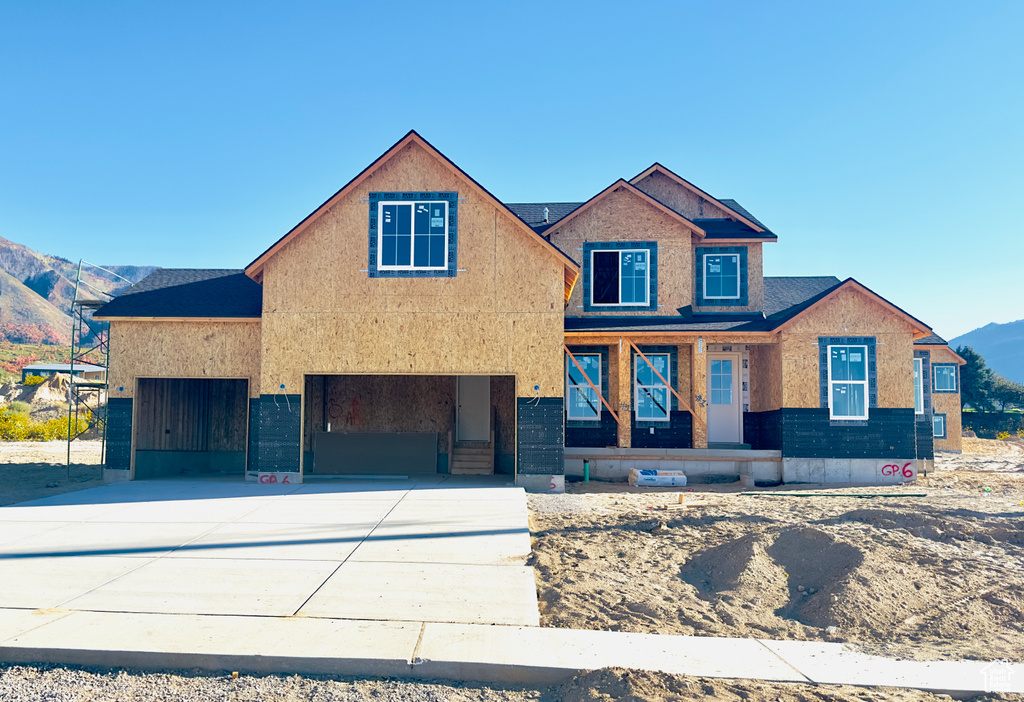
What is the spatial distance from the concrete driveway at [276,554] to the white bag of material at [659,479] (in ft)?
12.3

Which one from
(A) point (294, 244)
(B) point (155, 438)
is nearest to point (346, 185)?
(A) point (294, 244)

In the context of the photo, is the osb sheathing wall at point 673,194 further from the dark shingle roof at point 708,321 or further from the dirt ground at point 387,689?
the dirt ground at point 387,689

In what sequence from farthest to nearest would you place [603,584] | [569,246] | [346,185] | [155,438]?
[569,246], [155,438], [346,185], [603,584]

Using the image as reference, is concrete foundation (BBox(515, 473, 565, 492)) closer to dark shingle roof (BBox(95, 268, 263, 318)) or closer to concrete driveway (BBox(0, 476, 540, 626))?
concrete driveway (BBox(0, 476, 540, 626))

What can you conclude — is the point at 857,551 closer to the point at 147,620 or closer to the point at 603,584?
the point at 603,584

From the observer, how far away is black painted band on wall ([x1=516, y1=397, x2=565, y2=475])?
14508 millimetres

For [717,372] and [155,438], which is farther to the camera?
[717,372]

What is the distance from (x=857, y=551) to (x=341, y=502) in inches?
345

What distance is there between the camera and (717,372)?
18.9 m

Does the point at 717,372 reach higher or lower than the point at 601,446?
higher

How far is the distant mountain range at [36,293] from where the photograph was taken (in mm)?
115900

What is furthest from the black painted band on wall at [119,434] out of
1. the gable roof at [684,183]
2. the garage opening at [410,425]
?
the gable roof at [684,183]

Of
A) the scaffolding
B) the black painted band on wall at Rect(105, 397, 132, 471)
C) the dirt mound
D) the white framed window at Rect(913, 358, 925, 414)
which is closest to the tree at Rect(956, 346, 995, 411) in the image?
the white framed window at Rect(913, 358, 925, 414)

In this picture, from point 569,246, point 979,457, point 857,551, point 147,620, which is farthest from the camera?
point 979,457
